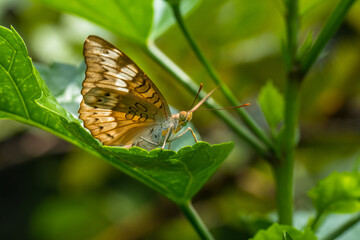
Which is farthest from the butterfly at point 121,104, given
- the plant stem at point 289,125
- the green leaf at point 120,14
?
the plant stem at point 289,125

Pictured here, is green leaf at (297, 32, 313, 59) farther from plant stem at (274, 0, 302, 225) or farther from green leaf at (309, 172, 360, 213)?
green leaf at (309, 172, 360, 213)

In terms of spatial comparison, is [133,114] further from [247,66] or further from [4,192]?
[4,192]

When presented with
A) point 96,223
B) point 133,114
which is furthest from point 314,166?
point 133,114

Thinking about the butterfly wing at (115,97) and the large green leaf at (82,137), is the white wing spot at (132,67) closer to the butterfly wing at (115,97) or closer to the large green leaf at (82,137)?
the butterfly wing at (115,97)

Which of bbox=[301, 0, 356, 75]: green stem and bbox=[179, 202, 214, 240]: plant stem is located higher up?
bbox=[301, 0, 356, 75]: green stem

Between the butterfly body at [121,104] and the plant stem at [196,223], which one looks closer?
the plant stem at [196,223]

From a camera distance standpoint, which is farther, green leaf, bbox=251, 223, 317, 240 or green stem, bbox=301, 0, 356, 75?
green stem, bbox=301, 0, 356, 75

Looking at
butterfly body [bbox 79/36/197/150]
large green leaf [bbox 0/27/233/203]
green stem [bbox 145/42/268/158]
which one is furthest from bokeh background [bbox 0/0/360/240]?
large green leaf [bbox 0/27/233/203]
